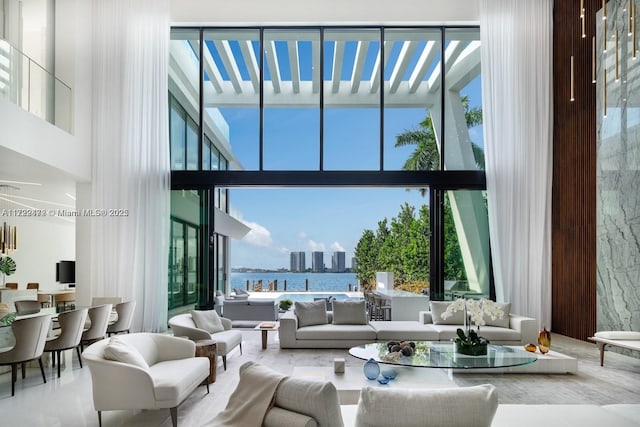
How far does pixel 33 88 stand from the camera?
7.58 metres

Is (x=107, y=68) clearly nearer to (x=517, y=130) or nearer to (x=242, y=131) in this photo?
(x=242, y=131)

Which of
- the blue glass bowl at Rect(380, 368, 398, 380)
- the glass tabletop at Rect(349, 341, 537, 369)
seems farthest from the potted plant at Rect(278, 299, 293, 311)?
the blue glass bowl at Rect(380, 368, 398, 380)

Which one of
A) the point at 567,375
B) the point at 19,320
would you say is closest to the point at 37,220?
the point at 19,320

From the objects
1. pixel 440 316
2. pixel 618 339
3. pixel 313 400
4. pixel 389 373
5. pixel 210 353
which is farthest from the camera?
pixel 440 316

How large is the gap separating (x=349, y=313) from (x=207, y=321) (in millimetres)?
2171

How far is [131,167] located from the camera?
9094mm

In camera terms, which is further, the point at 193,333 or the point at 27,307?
the point at 27,307

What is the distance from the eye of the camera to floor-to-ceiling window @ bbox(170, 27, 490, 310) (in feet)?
31.0

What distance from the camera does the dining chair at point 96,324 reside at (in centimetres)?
668

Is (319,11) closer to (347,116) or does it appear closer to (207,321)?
(347,116)

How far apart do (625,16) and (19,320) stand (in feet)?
28.0

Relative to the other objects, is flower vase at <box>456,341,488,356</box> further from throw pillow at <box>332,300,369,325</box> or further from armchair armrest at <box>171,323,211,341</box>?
armchair armrest at <box>171,323,211,341</box>

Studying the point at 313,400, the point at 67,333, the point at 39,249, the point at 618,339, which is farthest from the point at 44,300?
the point at 618,339

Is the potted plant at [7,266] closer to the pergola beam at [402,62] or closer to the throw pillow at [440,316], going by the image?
the pergola beam at [402,62]
